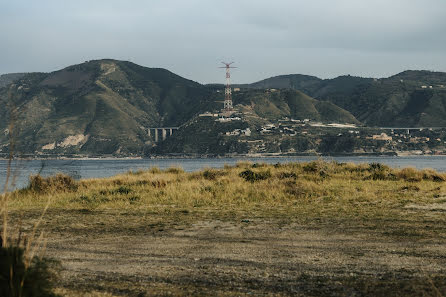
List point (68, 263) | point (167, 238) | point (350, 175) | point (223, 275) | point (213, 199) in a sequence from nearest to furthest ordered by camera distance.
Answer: point (223, 275), point (68, 263), point (167, 238), point (213, 199), point (350, 175)

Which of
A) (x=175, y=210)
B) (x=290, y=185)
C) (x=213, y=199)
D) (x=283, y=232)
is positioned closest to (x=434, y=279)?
(x=283, y=232)

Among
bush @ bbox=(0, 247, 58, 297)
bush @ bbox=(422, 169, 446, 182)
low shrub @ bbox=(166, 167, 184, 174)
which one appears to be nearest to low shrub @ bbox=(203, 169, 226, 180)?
low shrub @ bbox=(166, 167, 184, 174)

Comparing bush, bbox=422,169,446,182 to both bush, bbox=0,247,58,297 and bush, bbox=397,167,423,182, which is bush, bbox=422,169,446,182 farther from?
bush, bbox=0,247,58,297

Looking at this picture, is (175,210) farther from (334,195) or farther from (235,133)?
(235,133)

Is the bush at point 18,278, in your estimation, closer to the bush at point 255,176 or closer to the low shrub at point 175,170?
the bush at point 255,176

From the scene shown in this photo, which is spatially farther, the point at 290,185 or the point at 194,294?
the point at 290,185

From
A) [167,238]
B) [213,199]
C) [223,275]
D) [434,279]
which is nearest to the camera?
[434,279]

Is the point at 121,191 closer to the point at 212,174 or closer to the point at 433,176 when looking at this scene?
the point at 212,174
